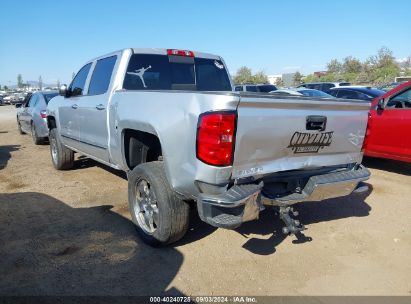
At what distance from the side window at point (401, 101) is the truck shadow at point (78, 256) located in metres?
4.88

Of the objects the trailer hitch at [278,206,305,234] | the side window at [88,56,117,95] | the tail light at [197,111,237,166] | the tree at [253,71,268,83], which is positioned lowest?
the tree at [253,71,268,83]

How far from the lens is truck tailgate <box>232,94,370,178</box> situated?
3141 millimetres

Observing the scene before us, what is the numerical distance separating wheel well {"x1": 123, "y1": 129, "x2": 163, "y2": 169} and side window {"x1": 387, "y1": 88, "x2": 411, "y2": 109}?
14.7 feet

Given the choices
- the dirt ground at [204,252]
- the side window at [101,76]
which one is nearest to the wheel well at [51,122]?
the dirt ground at [204,252]

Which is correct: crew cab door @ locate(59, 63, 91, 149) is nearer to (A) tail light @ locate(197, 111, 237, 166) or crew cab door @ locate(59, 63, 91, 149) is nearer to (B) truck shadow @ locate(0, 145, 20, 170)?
(B) truck shadow @ locate(0, 145, 20, 170)

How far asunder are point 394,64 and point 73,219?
57051mm

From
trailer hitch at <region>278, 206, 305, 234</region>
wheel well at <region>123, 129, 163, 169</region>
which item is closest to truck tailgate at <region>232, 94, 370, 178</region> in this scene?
trailer hitch at <region>278, 206, 305, 234</region>

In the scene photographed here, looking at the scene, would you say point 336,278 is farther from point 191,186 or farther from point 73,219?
point 73,219

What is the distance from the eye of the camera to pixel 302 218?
4867mm

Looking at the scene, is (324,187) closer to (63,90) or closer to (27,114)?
(63,90)

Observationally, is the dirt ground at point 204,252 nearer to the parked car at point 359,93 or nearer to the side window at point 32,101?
the side window at point 32,101

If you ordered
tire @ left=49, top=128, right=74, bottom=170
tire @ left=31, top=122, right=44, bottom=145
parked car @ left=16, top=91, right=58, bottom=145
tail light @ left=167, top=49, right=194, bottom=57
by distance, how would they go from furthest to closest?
tire @ left=31, top=122, right=44, bottom=145
parked car @ left=16, top=91, right=58, bottom=145
tire @ left=49, top=128, right=74, bottom=170
tail light @ left=167, top=49, right=194, bottom=57

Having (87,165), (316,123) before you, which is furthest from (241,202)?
(87,165)

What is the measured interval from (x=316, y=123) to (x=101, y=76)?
3.18m
